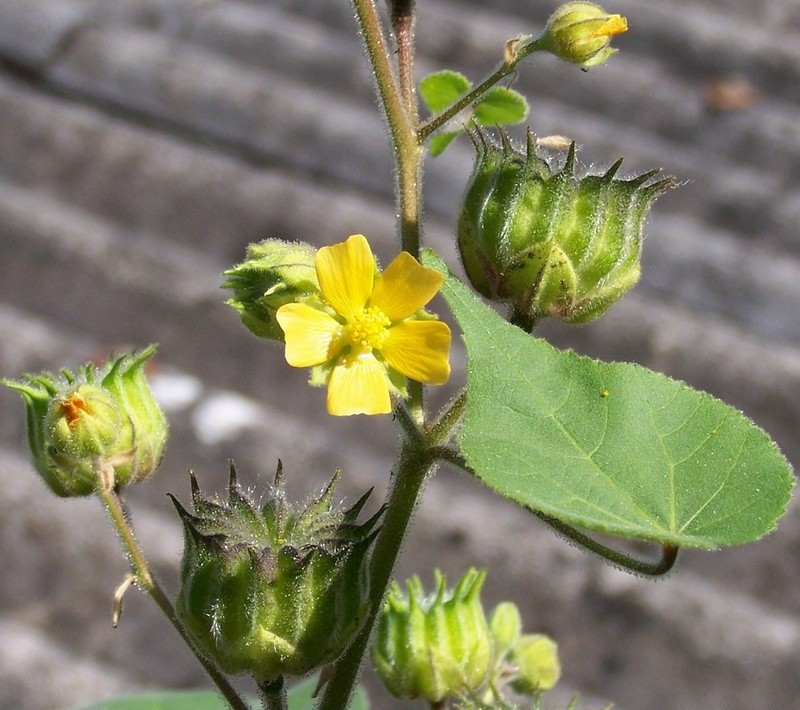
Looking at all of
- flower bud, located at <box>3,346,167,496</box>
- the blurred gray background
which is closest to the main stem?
flower bud, located at <box>3,346,167,496</box>

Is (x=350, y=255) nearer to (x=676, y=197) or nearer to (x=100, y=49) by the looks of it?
(x=676, y=197)

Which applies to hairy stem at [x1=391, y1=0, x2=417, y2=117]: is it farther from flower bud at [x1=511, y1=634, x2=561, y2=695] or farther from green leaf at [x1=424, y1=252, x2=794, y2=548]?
flower bud at [x1=511, y1=634, x2=561, y2=695]

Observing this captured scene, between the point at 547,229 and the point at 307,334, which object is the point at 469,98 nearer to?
the point at 547,229

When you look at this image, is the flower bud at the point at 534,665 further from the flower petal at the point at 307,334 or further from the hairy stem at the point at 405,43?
the hairy stem at the point at 405,43

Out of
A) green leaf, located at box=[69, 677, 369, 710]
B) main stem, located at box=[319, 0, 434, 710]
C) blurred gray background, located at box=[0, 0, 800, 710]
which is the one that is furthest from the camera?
blurred gray background, located at box=[0, 0, 800, 710]

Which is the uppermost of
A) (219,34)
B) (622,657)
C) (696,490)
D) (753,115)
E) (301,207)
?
(696,490)

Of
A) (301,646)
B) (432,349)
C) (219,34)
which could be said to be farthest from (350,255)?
(219,34)

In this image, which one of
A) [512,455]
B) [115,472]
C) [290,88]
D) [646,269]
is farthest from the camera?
[290,88]
